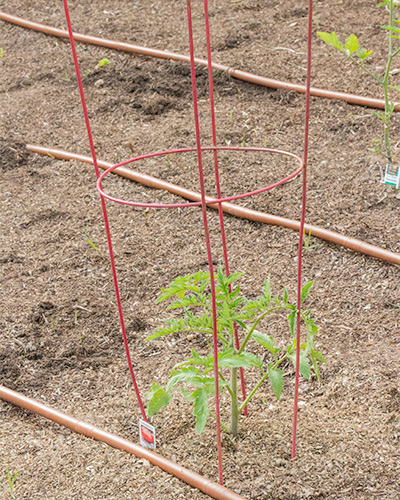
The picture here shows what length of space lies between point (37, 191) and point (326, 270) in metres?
1.78

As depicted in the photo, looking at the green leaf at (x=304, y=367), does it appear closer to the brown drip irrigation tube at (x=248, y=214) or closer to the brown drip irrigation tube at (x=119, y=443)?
the brown drip irrigation tube at (x=119, y=443)

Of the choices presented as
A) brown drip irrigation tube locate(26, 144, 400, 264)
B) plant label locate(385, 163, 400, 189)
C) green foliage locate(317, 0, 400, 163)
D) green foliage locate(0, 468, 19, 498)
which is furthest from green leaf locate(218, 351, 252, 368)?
plant label locate(385, 163, 400, 189)

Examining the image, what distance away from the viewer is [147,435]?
1908 mm

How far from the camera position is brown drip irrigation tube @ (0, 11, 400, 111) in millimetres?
4031

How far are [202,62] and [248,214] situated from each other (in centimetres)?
184

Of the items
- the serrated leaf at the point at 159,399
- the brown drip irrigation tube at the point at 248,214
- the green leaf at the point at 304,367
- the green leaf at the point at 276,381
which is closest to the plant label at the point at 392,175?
the brown drip irrigation tube at the point at 248,214

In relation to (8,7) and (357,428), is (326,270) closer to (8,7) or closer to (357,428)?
(357,428)

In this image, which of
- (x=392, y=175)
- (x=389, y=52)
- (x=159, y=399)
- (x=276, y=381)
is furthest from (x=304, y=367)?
(x=389, y=52)

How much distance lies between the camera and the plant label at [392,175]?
125 inches

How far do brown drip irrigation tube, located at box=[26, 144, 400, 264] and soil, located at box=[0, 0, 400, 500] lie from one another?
0.05m

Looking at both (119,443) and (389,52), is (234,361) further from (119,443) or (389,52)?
(389,52)

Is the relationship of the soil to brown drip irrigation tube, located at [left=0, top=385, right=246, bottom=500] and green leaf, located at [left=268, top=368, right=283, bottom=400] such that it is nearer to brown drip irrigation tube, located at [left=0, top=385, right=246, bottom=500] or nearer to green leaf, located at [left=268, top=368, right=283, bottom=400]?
brown drip irrigation tube, located at [left=0, top=385, right=246, bottom=500]

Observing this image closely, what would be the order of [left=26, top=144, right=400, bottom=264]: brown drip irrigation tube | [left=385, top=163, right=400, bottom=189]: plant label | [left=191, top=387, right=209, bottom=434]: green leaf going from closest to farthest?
[left=191, top=387, right=209, bottom=434]: green leaf → [left=26, top=144, right=400, bottom=264]: brown drip irrigation tube → [left=385, top=163, right=400, bottom=189]: plant label

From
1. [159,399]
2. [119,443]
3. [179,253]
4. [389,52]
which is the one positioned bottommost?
[179,253]
